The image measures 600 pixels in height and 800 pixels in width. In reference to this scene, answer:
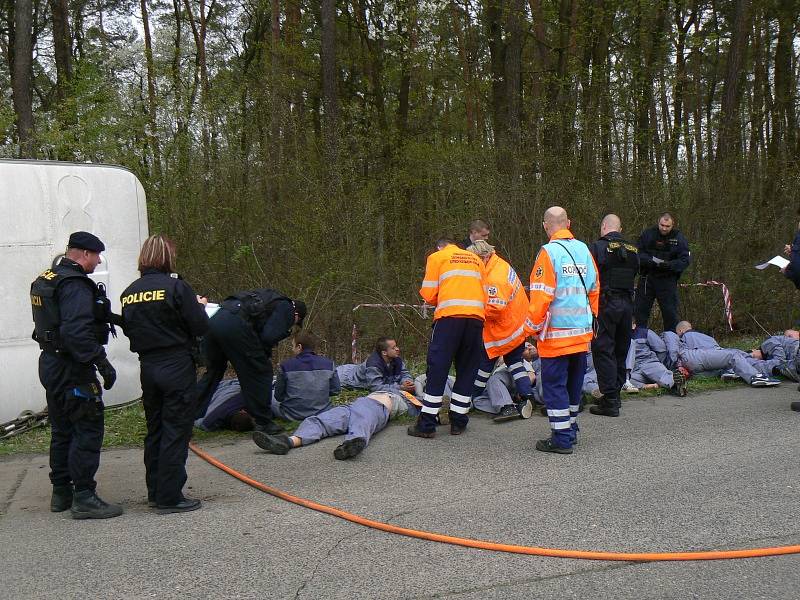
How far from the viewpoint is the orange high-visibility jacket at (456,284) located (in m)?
Result: 6.74

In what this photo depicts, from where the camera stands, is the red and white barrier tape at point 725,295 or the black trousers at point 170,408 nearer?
the black trousers at point 170,408

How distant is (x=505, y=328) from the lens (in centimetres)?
758

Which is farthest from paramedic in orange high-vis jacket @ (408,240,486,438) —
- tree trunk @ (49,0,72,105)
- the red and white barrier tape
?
tree trunk @ (49,0,72,105)

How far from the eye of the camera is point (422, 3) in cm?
1956

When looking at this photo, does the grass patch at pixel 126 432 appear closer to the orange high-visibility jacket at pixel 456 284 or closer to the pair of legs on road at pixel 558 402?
the orange high-visibility jacket at pixel 456 284

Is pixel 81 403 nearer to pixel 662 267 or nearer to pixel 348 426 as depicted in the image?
pixel 348 426

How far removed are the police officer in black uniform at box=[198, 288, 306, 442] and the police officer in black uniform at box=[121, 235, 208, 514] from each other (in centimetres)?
151

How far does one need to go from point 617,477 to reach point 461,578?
2.15 metres

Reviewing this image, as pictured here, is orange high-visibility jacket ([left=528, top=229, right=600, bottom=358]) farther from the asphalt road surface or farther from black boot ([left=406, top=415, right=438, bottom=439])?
black boot ([left=406, top=415, right=438, bottom=439])

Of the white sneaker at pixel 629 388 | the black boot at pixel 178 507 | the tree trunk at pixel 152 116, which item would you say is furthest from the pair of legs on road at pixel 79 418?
the tree trunk at pixel 152 116

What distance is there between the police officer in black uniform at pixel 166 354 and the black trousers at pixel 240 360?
1504 mm

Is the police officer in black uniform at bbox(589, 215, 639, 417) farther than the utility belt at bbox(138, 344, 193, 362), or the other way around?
the police officer in black uniform at bbox(589, 215, 639, 417)

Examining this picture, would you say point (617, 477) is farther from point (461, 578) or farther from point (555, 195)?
point (555, 195)

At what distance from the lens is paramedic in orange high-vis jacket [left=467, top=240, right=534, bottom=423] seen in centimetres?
743
